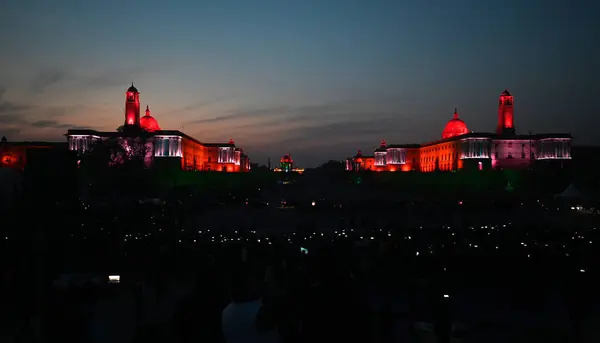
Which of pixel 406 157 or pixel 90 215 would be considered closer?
pixel 90 215

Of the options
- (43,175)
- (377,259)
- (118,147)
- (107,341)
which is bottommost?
(107,341)

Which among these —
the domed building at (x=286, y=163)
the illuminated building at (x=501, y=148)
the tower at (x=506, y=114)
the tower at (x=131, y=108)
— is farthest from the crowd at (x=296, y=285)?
the domed building at (x=286, y=163)

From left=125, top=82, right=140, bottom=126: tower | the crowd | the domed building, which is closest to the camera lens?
the crowd

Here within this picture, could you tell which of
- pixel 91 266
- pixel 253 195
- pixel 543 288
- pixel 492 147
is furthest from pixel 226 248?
pixel 492 147

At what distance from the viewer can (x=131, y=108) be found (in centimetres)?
9056

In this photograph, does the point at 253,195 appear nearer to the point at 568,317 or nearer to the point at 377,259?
the point at 377,259

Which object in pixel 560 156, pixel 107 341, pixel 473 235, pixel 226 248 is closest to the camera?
pixel 107 341

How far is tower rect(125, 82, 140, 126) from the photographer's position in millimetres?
90250

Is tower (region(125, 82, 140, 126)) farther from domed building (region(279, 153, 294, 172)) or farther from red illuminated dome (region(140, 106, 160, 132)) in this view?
domed building (region(279, 153, 294, 172))

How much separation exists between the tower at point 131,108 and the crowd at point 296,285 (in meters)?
75.1

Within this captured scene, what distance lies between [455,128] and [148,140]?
62190 millimetres

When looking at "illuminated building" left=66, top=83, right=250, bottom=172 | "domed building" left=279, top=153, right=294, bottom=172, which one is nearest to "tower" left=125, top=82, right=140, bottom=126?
"illuminated building" left=66, top=83, right=250, bottom=172

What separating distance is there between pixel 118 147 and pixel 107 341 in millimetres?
61219

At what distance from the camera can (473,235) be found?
1744 cm
